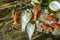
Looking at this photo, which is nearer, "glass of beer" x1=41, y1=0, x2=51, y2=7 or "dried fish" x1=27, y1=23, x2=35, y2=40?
"dried fish" x1=27, y1=23, x2=35, y2=40

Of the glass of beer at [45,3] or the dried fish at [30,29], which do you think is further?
the glass of beer at [45,3]

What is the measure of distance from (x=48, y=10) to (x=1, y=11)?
37cm

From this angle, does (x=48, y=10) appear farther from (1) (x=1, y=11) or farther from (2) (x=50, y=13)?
(1) (x=1, y=11)

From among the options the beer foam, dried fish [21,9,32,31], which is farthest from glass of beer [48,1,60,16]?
dried fish [21,9,32,31]

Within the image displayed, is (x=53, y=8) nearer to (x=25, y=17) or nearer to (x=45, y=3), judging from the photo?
(x=45, y=3)

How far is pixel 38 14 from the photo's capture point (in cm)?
134

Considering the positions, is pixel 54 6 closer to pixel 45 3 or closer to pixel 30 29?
pixel 45 3

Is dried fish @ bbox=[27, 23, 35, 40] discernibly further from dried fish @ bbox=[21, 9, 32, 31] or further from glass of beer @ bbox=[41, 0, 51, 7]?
glass of beer @ bbox=[41, 0, 51, 7]

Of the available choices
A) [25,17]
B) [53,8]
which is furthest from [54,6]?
[25,17]

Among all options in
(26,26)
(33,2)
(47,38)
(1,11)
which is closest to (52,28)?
(47,38)

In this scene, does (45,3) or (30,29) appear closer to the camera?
(30,29)

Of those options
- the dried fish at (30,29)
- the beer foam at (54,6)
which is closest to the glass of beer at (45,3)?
the beer foam at (54,6)

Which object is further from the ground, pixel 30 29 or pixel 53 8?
pixel 53 8

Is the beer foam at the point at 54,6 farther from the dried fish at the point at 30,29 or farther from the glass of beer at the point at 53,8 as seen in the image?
the dried fish at the point at 30,29
